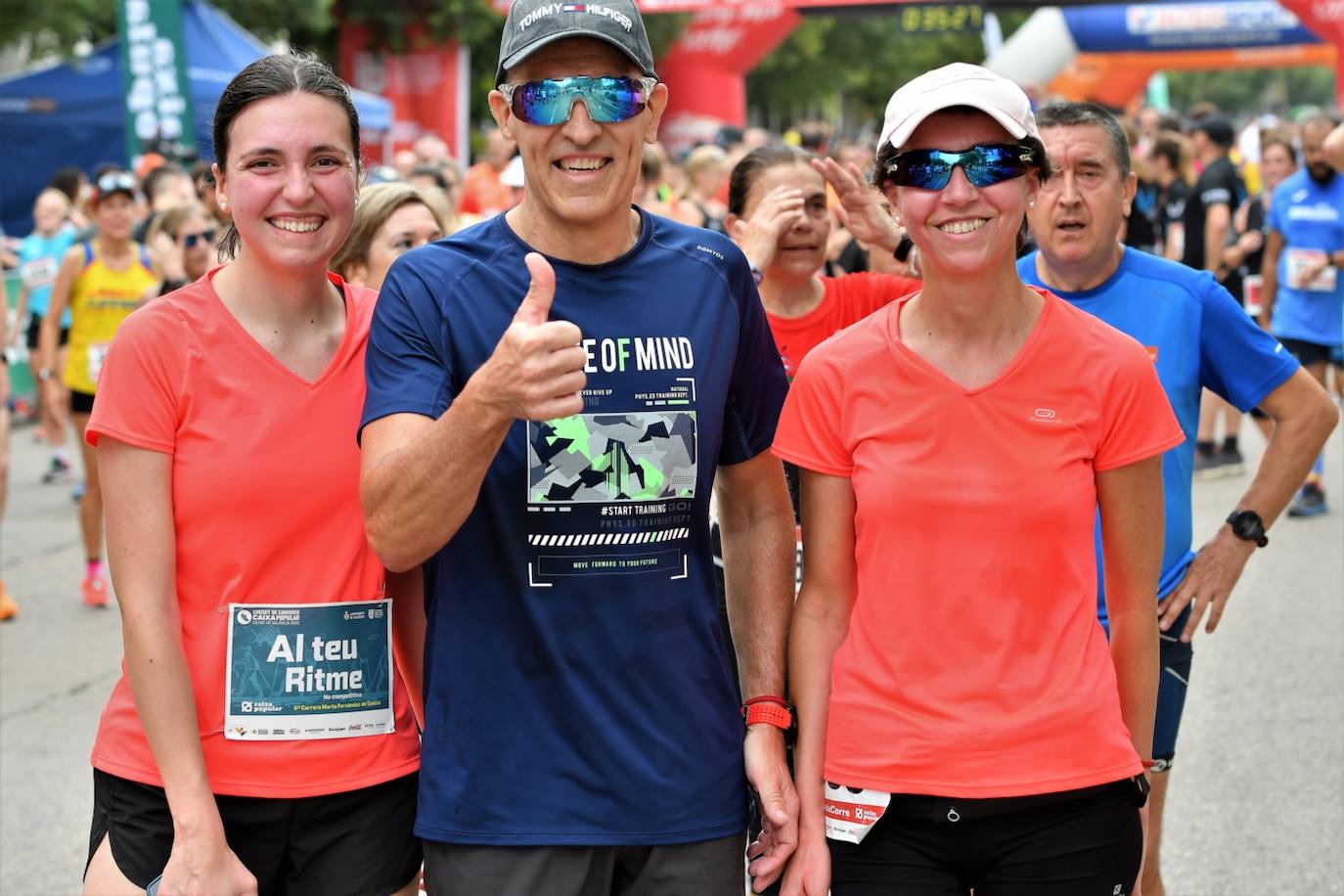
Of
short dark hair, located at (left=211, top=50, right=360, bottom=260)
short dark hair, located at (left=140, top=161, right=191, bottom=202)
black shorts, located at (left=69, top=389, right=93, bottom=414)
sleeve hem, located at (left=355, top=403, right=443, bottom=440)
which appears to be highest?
short dark hair, located at (left=211, top=50, right=360, bottom=260)

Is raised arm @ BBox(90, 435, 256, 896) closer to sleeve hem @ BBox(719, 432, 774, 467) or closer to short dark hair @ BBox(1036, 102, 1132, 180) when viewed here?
sleeve hem @ BBox(719, 432, 774, 467)

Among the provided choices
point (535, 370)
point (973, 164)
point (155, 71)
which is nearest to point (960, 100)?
point (973, 164)

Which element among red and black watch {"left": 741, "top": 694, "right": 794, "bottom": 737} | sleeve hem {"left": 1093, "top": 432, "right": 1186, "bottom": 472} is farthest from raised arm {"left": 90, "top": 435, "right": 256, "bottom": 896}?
sleeve hem {"left": 1093, "top": 432, "right": 1186, "bottom": 472}

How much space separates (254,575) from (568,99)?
0.93 m

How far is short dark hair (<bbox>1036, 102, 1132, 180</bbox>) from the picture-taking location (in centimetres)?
399

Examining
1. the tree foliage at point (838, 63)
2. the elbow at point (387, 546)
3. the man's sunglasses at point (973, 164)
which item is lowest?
the elbow at point (387, 546)

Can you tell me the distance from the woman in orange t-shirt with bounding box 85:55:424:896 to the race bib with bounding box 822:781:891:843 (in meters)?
0.72

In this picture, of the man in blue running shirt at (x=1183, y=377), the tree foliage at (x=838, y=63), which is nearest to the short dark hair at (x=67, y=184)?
the man in blue running shirt at (x=1183, y=377)

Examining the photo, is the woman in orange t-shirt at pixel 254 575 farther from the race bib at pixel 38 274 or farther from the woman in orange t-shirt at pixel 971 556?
the race bib at pixel 38 274

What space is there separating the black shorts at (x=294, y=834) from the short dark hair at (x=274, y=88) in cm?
110

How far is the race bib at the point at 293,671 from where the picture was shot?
268 centimetres

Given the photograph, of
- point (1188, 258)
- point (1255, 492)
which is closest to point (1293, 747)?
point (1255, 492)

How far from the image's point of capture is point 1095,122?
3.99 metres

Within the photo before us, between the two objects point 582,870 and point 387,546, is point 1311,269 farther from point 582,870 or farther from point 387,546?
point 387,546
